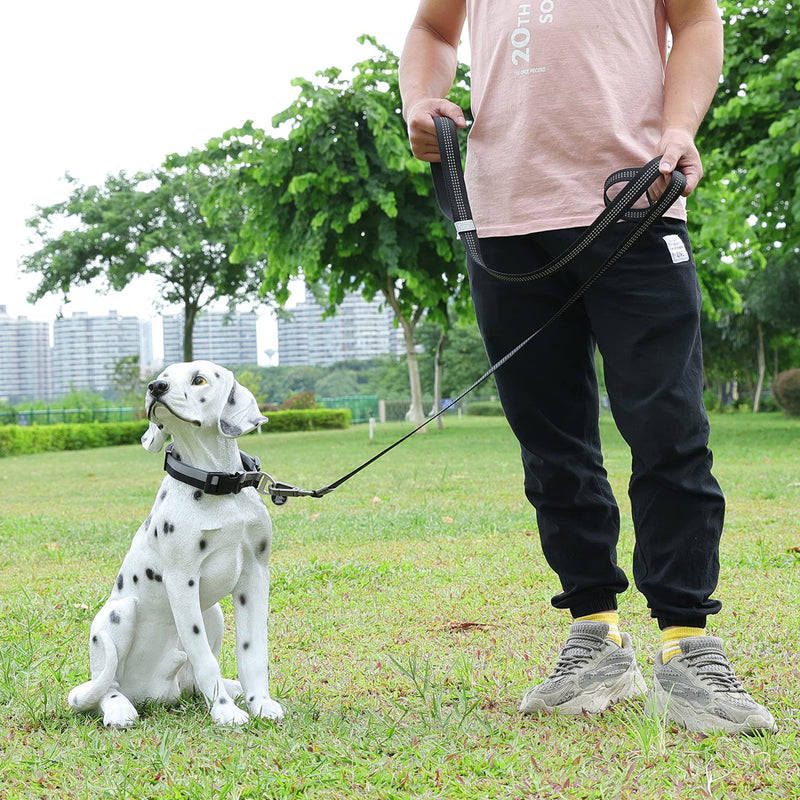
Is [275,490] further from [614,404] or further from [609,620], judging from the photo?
[609,620]

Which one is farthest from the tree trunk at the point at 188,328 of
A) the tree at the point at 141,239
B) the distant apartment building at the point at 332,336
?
the distant apartment building at the point at 332,336

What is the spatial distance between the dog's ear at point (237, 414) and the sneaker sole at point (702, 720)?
4.18ft

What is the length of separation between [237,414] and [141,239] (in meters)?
24.8

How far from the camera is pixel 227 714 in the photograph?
2.29 metres

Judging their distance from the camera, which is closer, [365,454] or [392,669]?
[392,669]

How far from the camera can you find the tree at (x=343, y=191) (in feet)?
49.3

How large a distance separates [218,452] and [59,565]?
324cm

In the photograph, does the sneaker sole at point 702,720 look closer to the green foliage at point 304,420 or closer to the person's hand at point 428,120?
the person's hand at point 428,120

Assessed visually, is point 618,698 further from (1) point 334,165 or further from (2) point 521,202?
(1) point 334,165

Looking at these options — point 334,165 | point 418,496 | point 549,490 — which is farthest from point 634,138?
point 334,165

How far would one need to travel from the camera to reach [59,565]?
5.09 m

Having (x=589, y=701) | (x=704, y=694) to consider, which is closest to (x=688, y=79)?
A: (x=704, y=694)

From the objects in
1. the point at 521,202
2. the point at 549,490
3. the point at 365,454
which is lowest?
the point at 365,454

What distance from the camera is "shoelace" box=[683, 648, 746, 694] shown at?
2.21 metres
